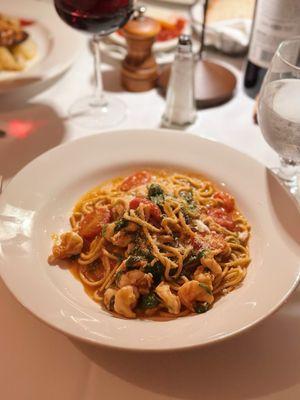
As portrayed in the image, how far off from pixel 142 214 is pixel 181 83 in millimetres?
615

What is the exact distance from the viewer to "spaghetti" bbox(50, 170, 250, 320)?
3.28 feet

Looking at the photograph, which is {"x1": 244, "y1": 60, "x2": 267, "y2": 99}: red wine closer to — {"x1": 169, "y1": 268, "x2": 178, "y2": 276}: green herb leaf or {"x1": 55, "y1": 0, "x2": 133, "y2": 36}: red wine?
{"x1": 55, "y1": 0, "x2": 133, "y2": 36}: red wine

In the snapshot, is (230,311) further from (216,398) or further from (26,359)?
(26,359)

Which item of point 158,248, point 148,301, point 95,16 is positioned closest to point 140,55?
point 95,16

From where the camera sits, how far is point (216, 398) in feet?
3.01

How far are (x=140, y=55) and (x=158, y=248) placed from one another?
2.95ft

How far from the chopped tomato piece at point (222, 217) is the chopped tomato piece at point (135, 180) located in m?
0.20

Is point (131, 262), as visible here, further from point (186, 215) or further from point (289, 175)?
point (289, 175)

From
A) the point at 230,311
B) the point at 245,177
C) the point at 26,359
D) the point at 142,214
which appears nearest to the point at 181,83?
the point at 245,177

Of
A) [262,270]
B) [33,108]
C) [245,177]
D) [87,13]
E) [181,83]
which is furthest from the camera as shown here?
[33,108]

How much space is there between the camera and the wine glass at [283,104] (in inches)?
47.1

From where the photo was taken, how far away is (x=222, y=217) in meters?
1.24

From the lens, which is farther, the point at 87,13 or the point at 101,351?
the point at 87,13

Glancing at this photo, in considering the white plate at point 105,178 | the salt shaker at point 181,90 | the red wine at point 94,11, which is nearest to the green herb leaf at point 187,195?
the white plate at point 105,178
